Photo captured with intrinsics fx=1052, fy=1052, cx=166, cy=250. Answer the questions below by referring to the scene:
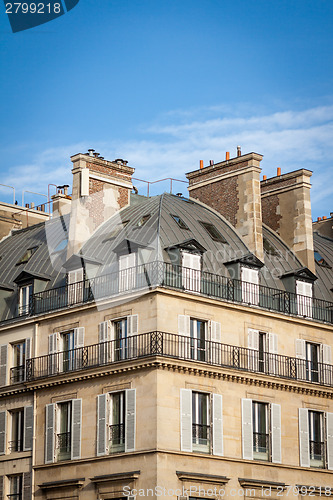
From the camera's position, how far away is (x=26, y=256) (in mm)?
44656

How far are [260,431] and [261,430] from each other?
79mm

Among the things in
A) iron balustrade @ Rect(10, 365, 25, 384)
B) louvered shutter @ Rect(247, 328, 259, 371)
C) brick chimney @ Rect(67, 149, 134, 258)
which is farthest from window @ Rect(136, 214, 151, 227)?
iron balustrade @ Rect(10, 365, 25, 384)

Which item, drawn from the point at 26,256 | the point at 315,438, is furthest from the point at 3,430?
the point at 315,438

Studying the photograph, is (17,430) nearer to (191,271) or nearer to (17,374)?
(17,374)

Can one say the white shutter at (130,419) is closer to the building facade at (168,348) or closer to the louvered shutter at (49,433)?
the building facade at (168,348)

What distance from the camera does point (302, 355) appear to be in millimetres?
40594

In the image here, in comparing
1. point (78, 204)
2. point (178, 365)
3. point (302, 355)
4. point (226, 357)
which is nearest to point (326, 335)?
point (302, 355)

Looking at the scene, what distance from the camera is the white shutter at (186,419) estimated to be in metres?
35.4

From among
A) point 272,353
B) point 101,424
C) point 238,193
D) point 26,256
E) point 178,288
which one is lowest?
point 101,424

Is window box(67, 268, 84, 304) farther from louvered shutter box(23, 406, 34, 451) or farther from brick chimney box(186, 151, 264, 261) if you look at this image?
brick chimney box(186, 151, 264, 261)

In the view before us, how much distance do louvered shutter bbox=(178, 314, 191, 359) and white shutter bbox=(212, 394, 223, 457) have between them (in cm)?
189

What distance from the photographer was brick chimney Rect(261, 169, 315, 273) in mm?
43781

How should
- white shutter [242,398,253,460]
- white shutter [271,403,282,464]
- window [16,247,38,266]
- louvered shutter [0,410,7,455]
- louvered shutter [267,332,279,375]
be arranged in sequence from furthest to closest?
window [16,247,38,266] < louvered shutter [0,410,7,455] < louvered shutter [267,332,279,375] < white shutter [271,403,282,464] < white shutter [242,398,253,460]

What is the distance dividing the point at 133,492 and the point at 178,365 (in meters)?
4.50
